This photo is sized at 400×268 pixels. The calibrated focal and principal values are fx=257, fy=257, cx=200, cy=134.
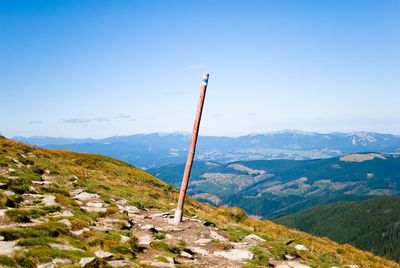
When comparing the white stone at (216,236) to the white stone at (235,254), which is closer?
the white stone at (235,254)

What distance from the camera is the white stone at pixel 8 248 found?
848 centimetres

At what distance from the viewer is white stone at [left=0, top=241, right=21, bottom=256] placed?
27.8 ft

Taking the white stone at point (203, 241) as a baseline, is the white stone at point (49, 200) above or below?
above

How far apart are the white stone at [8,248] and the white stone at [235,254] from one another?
384 inches

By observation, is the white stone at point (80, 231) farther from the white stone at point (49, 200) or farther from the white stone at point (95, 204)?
the white stone at point (95, 204)

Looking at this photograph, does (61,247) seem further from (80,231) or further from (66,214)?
(66,214)

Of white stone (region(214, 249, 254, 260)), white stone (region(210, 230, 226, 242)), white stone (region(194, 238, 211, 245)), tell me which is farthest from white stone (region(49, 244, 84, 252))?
white stone (region(210, 230, 226, 242))

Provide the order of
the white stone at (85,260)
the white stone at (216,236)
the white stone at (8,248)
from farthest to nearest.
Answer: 1. the white stone at (216,236)
2. the white stone at (85,260)
3. the white stone at (8,248)

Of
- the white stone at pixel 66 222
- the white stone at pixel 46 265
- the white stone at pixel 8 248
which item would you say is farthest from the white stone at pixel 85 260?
the white stone at pixel 66 222

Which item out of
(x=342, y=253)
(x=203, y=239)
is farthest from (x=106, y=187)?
(x=342, y=253)

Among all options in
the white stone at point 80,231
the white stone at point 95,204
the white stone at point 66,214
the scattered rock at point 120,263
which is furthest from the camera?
the white stone at point 95,204

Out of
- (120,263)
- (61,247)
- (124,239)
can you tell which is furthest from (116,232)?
(120,263)

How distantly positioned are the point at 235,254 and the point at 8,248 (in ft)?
36.3

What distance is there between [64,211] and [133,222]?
459cm
